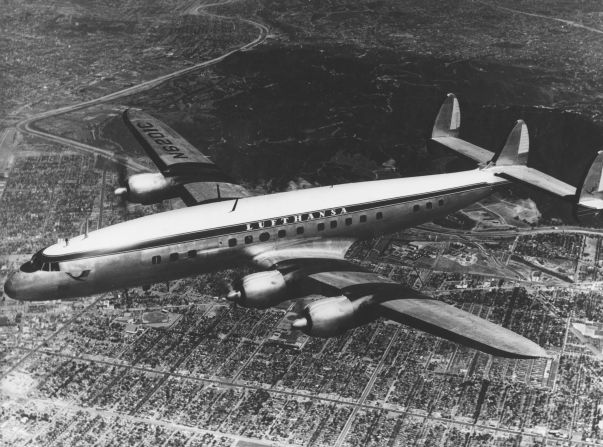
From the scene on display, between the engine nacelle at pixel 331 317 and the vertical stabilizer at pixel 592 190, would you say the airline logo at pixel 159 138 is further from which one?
the vertical stabilizer at pixel 592 190

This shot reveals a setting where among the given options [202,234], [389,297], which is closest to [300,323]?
[389,297]

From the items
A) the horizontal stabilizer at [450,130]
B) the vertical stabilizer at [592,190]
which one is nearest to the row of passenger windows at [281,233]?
the horizontal stabilizer at [450,130]

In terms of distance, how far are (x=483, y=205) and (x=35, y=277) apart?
207ft

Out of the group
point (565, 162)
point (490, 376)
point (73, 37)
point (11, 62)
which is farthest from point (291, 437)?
point (73, 37)

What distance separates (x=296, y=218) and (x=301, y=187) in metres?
46.1

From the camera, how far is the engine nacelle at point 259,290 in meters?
48.6

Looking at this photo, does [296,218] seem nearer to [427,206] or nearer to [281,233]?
[281,233]

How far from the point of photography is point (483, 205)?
9731 centimetres

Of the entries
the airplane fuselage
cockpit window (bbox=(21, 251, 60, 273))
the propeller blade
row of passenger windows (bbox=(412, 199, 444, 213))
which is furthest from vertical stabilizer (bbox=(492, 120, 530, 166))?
cockpit window (bbox=(21, 251, 60, 273))

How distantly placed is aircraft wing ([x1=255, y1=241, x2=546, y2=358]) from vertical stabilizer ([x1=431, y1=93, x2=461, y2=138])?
1811 centimetres

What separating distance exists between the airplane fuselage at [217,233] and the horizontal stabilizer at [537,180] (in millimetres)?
5166

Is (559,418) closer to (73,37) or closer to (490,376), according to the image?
(490,376)

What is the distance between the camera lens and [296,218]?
179ft

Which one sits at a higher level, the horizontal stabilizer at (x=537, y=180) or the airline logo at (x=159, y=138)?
the airline logo at (x=159, y=138)
